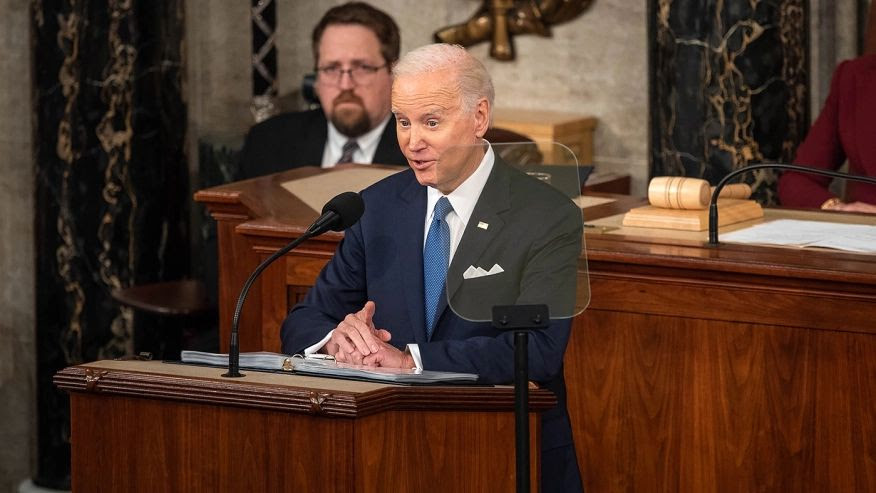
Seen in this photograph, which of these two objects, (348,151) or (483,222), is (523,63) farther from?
(483,222)

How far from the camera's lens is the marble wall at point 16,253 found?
6.85 meters

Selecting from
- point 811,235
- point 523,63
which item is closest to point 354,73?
point 523,63

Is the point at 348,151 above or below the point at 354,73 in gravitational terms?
below

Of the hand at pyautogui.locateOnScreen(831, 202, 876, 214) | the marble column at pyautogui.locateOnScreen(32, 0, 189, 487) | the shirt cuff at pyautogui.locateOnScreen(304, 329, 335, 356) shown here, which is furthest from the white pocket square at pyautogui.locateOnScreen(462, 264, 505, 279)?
the marble column at pyautogui.locateOnScreen(32, 0, 189, 487)

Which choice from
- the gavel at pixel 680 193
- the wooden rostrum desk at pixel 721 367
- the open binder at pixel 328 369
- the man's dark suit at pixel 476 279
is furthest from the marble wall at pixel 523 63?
the open binder at pixel 328 369

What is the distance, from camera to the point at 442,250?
3.60m

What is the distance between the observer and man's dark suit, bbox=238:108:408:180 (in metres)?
6.32

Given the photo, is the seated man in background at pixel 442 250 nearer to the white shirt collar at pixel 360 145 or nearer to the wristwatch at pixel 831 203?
the wristwatch at pixel 831 203

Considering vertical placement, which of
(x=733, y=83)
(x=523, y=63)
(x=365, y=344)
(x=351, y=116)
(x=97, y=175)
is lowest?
(x=365, y=344)

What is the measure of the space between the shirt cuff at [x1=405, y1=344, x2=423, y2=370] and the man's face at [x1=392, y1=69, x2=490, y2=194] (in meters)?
0.36

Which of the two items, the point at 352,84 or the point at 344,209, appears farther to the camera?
the point at 352,84

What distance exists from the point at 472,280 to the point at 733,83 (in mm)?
3480

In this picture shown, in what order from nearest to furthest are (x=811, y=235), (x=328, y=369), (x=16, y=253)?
(x=328, y=369) < (x=811, y=235) < (x=16, y=253)

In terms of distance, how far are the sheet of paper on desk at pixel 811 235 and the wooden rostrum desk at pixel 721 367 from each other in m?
0.07
